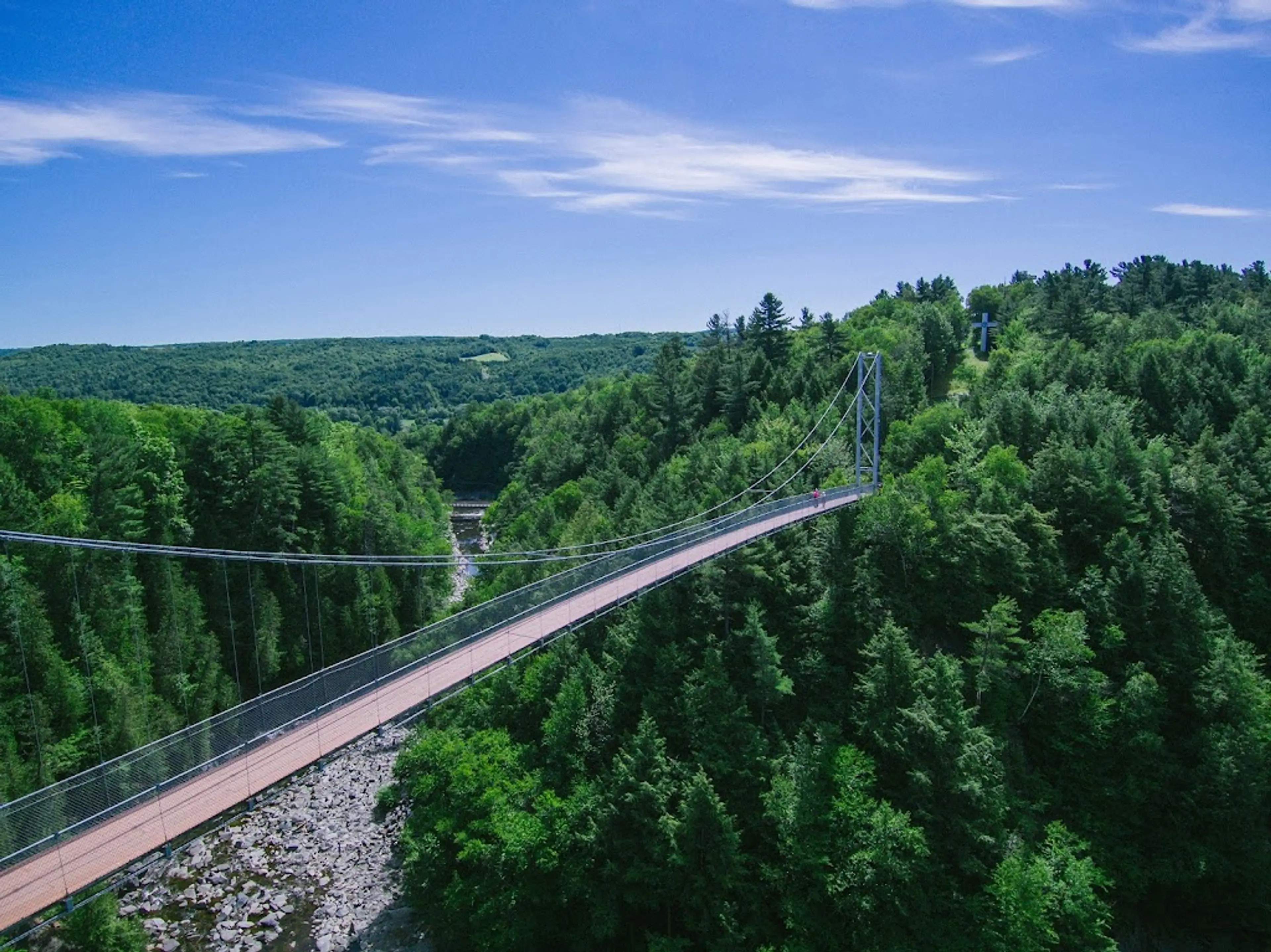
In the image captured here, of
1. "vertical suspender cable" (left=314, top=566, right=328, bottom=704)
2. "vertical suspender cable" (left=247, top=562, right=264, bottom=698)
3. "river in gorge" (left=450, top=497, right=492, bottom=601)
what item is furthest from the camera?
"river in gorge" (left=450, top=497, right=492, bottom=601)

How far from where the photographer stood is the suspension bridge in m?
11.1

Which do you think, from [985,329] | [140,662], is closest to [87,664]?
[140,662]

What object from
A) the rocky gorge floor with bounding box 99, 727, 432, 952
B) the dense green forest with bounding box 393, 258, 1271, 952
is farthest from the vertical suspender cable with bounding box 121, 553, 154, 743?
the dense green forest with bounding box 393, 258, 1271, 952

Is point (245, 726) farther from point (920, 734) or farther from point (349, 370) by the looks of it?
point (349, 370)

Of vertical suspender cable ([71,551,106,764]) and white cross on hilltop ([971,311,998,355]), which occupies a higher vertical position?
white cross on hilltop ([971,311,998,355])

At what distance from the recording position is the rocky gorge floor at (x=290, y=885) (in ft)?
64.5

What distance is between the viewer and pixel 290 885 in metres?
21.6

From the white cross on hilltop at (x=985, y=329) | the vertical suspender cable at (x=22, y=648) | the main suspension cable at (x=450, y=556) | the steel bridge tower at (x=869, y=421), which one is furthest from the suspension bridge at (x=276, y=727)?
the white cross on hilltop at (x=985, y=329)

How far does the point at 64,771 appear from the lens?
21.9 meters

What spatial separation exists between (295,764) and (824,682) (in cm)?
1309

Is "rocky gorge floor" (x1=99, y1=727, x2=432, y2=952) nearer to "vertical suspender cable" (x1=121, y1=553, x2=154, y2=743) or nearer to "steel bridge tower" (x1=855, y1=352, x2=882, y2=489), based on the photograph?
"vertical suspender cable" (x1=121, y1=553, x2=154, y2=743)

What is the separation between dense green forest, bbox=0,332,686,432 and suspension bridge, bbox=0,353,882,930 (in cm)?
6942

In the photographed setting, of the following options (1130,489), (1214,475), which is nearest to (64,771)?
(1130,489)

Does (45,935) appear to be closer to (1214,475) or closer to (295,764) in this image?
(295,764)
